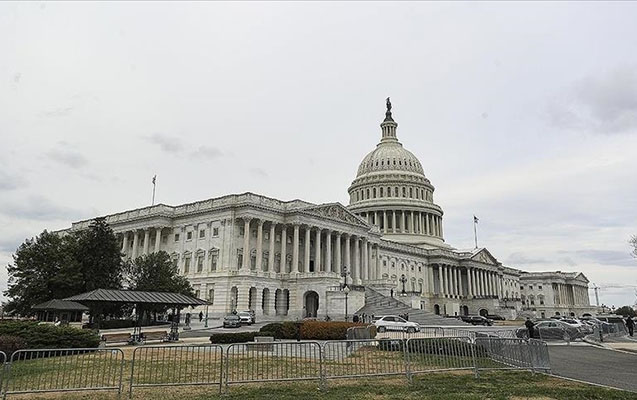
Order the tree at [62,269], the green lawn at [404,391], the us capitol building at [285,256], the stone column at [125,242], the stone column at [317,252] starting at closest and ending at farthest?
1. the green lawn at [404,391]
2. the tree at [62,269]
3. the us capitol building at [285,256]
4. the stone column at [317,252]
5. the stone column at [125,242]

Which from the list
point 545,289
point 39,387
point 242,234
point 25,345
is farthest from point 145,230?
point 545,289

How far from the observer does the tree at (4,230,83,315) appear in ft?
179

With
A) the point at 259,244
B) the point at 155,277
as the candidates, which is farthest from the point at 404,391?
the point at 259,244

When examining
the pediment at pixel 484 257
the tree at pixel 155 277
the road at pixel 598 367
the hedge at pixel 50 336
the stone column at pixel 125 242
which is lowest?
the road at pixel 598 367

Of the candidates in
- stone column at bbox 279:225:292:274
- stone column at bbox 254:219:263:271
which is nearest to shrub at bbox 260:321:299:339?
stone column at bbox 254:219:263:271

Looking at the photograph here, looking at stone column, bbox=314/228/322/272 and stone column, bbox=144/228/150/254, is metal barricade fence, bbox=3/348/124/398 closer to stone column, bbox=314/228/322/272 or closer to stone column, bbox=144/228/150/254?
stone column, bbox=314/228/322/272

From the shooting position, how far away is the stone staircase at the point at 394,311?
6515 cm

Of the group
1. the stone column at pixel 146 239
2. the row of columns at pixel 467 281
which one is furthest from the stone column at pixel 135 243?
the row of columns at pixel 467 281

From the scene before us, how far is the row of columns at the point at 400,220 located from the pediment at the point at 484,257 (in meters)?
13.1

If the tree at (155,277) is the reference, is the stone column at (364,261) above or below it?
above

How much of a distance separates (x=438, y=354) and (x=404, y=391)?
3316 millimetres

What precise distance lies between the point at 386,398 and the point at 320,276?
185 ft

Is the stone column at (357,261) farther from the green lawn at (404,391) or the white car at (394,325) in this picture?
the green lawn at (404,391)

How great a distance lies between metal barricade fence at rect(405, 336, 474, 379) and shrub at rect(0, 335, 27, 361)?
17.5 m
